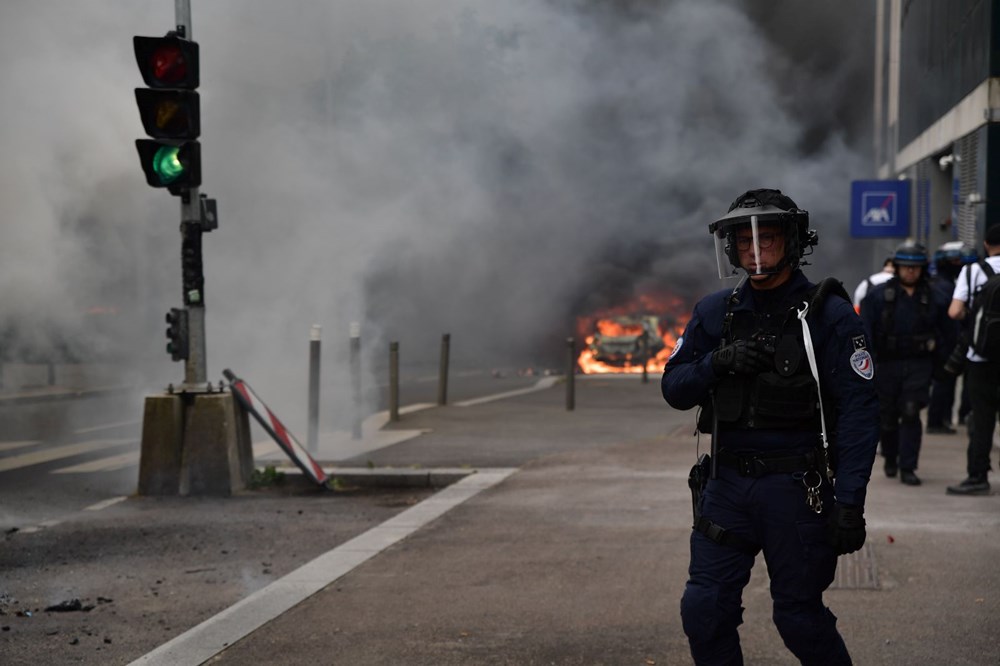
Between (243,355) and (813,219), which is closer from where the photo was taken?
(243,355)

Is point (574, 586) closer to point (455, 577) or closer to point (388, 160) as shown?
point (455, 577)

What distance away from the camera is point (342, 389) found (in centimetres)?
1698

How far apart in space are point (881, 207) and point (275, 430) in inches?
582

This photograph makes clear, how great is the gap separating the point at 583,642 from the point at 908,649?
1235mm

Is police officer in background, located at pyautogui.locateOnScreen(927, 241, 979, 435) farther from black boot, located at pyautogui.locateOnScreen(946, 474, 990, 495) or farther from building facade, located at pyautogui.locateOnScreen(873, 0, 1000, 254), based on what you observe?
building facade, located at pyautogui.locateOnScreen(873, 0, 1000, 254)

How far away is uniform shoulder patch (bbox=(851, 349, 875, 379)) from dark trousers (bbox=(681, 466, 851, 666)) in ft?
1.18

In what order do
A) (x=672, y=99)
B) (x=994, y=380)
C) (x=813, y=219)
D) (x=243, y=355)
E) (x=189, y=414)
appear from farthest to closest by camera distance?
(x=813, y=219) < (x=672, y=99) < (x=243, y=355) < (x=189, y=414) < (x=994, y=380)

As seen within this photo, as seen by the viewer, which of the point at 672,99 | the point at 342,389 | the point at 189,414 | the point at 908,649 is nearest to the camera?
the point at 908,649

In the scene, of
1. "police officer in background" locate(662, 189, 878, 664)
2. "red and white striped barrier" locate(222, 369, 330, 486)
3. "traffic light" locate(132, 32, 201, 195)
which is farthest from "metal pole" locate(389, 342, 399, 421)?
"police officer in background" locate(662, 189, 878, 664)

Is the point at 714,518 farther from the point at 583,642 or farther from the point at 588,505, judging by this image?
the point at 588,505

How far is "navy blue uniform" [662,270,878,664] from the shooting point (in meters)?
4.08

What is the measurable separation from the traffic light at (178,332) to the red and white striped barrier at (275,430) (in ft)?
1.30

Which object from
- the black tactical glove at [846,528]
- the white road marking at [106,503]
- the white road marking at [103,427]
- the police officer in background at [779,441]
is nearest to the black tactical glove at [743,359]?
the police officer in background at [779,441]

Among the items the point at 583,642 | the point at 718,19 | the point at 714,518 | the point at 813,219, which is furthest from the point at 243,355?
the point at 813,219
